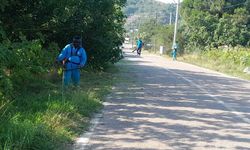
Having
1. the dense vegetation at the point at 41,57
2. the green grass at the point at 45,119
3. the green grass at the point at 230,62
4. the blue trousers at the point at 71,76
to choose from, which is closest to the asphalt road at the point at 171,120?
the green grass at the point at 45,119

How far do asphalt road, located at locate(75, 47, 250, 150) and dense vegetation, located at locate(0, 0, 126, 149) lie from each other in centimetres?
74

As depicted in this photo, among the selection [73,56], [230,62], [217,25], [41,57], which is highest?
[217,25]

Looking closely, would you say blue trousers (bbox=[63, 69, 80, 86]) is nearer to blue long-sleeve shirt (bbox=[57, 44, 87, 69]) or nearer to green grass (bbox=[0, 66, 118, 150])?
blue long-sleeve shirt (bbox=[57, 44, 87, 69])

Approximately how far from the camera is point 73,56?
12.3 metres

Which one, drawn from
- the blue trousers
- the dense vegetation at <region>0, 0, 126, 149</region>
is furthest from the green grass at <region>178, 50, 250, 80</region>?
the blue trousers

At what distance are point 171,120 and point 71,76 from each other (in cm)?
382

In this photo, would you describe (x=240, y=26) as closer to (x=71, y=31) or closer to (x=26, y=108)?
(x=71, y=31)

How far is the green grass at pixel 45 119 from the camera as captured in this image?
22.1ft

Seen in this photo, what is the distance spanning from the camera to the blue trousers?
1241 centimetres

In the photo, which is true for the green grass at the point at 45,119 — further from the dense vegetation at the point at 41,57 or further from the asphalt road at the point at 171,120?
the asphalt road at the point at 171,120

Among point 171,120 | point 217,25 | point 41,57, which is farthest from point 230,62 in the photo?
point 171,120

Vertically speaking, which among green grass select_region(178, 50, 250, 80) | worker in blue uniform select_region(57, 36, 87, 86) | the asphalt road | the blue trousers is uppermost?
worker in blue uniform select_region(57, 36, 87, 86)

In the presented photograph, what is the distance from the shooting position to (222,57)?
35719 millimetres

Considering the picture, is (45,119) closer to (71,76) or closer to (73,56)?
(73,56)
